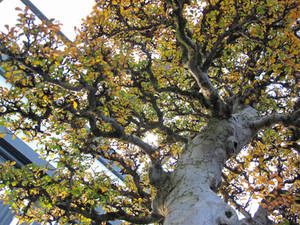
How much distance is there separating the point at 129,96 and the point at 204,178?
3070mm

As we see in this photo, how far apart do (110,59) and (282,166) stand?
621cm

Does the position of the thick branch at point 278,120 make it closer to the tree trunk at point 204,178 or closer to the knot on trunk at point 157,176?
the tree trunk at point 204,178

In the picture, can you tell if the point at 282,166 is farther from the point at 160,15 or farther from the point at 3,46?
the point at 3,46

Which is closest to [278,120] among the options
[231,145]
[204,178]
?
[231,145]

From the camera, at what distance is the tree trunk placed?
8.25 feet

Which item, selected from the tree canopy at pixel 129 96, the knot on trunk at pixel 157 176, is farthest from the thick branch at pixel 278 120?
the knot on trunk at pixel 157 176

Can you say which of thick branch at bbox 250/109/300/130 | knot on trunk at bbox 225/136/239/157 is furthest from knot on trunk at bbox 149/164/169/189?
thick branch at bbox 250/109/300/130

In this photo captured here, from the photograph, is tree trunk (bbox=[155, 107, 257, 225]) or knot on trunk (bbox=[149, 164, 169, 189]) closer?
tree trunk (bbox=[155, 107, 257, 225])

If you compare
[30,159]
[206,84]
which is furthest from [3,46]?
[30,159]

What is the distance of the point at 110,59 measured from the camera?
3.11 metres

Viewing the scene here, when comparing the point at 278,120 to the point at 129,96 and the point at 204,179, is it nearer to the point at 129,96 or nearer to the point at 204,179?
the point at 204,179

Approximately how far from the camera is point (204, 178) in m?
3.24

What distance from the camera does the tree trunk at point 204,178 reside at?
2.51 meters

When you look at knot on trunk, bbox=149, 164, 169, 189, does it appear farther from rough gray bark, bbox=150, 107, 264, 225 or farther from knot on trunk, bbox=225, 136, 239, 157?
knot on trunk, bbox=225, 136, 239, 157
